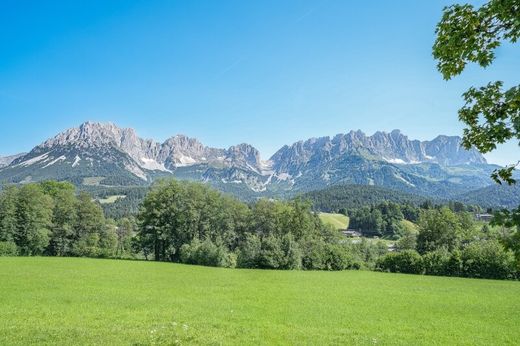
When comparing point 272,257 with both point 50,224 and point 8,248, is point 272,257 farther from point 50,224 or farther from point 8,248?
point 8,248

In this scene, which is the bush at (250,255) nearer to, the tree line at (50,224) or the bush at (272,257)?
A: the bush at (272,257)

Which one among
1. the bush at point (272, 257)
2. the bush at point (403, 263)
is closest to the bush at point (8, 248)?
the bush at point (272, 257)

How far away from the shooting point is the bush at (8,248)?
6550 centimetres

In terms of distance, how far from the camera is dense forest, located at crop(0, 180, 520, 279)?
64.6 meters

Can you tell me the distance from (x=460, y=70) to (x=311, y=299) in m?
26.7

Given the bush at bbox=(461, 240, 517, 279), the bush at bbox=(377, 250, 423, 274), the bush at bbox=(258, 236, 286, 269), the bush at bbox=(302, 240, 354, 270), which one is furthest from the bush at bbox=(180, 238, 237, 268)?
the bush at bbox=(461, 240, 517, 279)

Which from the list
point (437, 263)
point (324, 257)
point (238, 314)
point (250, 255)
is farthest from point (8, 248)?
point (437, 263)

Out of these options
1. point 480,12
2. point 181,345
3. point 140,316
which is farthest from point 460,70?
point 140,316

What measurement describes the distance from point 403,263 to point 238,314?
5241 centimetres

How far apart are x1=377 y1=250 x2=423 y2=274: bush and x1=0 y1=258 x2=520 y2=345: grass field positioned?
25.4m

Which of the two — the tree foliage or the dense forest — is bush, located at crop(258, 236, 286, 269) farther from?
the tree foliage

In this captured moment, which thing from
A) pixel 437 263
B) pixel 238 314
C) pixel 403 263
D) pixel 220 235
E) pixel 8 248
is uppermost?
pixel 238 314

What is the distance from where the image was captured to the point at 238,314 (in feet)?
73.8

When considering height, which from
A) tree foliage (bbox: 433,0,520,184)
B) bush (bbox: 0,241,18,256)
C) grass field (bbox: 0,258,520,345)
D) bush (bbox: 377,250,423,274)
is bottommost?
bush (bbox: 377,250,423,274)
